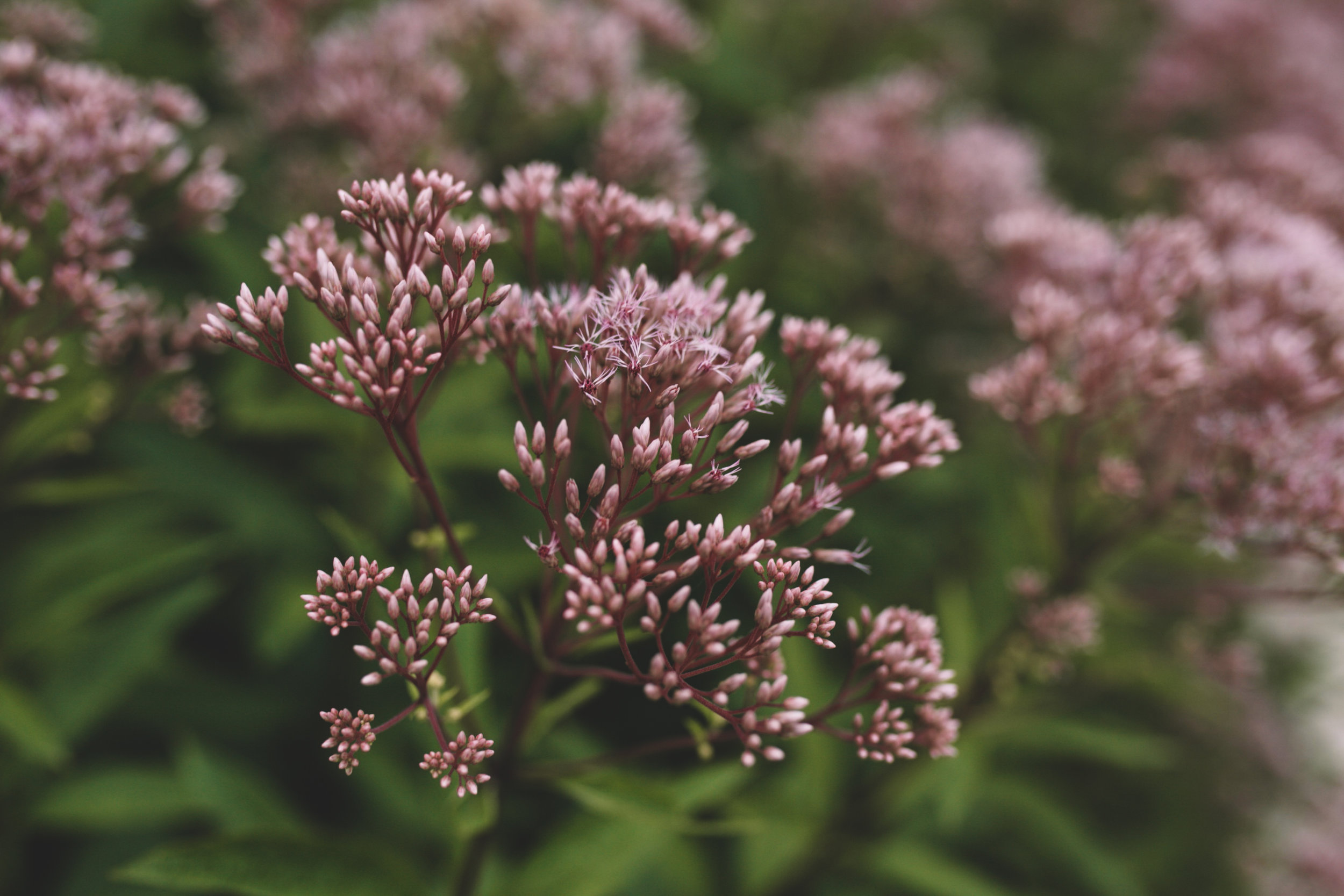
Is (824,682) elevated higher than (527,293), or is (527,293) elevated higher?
(527,293)

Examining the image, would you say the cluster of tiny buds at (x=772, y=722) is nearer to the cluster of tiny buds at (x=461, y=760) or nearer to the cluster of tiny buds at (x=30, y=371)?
the cluster of tiny buds at (x=461, y=760)

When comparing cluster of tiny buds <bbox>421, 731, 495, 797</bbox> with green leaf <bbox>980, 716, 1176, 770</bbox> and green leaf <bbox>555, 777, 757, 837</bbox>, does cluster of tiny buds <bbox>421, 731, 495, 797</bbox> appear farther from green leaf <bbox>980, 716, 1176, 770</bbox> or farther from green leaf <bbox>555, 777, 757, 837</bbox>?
green leaf <bbox>980, 716, 1176, 770</bbox>

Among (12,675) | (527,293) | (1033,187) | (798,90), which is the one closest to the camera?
(527,293)

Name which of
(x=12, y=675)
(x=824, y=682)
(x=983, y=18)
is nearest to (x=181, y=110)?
(x=12, y=675)

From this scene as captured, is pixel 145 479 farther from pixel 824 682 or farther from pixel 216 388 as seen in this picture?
pixel 824 682

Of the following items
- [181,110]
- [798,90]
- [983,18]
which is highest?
[983,18]

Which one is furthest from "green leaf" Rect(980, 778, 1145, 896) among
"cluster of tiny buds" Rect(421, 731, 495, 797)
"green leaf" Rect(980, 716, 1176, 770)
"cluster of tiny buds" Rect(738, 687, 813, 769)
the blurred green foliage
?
"cluster of tiny buds" Rect(421, 731, 495, 797)

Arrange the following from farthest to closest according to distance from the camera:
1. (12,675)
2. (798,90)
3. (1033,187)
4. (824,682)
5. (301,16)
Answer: (798,90) → (1033,187) → (301,16) → (824,682) → (12,675)
